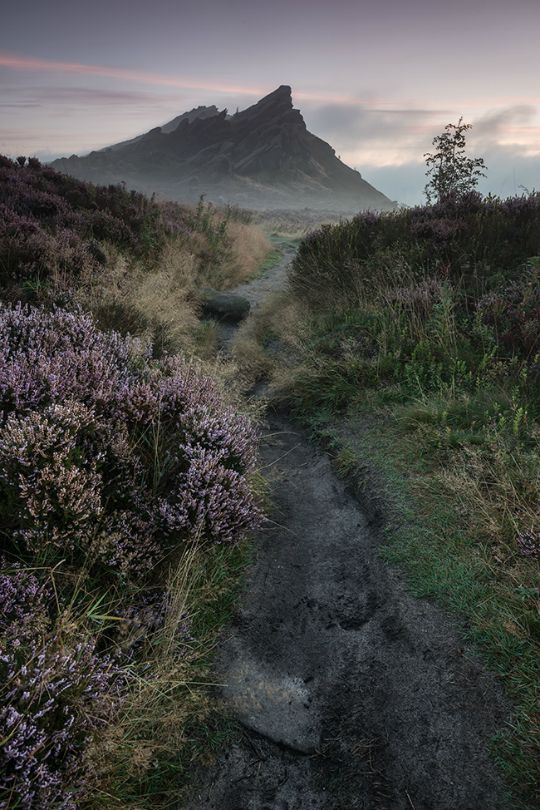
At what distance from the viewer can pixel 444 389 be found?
18.2ft

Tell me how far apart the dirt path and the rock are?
24.2 ft

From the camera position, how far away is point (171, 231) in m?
12.9

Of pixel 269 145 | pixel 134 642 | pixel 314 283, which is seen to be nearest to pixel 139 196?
pixel 314 283

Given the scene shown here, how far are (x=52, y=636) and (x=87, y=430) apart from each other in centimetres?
141

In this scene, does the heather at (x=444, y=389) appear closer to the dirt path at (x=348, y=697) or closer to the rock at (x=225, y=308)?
the dirt path at (x=348, y=697)

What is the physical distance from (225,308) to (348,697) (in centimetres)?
891

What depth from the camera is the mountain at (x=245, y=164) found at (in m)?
116

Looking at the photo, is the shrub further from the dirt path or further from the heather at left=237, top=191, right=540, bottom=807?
the heather at left=237, top=191, right=540, bottom=807

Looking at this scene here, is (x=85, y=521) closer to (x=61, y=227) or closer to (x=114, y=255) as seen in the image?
(x=114, y=255)

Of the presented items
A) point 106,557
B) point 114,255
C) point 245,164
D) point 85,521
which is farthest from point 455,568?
point 245,164


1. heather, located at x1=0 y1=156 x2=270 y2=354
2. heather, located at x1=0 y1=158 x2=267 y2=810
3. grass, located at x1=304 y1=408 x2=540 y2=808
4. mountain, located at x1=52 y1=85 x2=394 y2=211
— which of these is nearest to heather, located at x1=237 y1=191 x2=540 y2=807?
grass, located at x1=304 y1=408 x2=540 y2=808

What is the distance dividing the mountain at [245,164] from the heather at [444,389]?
9890 centimetres

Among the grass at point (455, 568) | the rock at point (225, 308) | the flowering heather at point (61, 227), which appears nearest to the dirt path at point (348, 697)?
the grass at point (455, 568)

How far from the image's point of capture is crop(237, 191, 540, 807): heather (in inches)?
125
